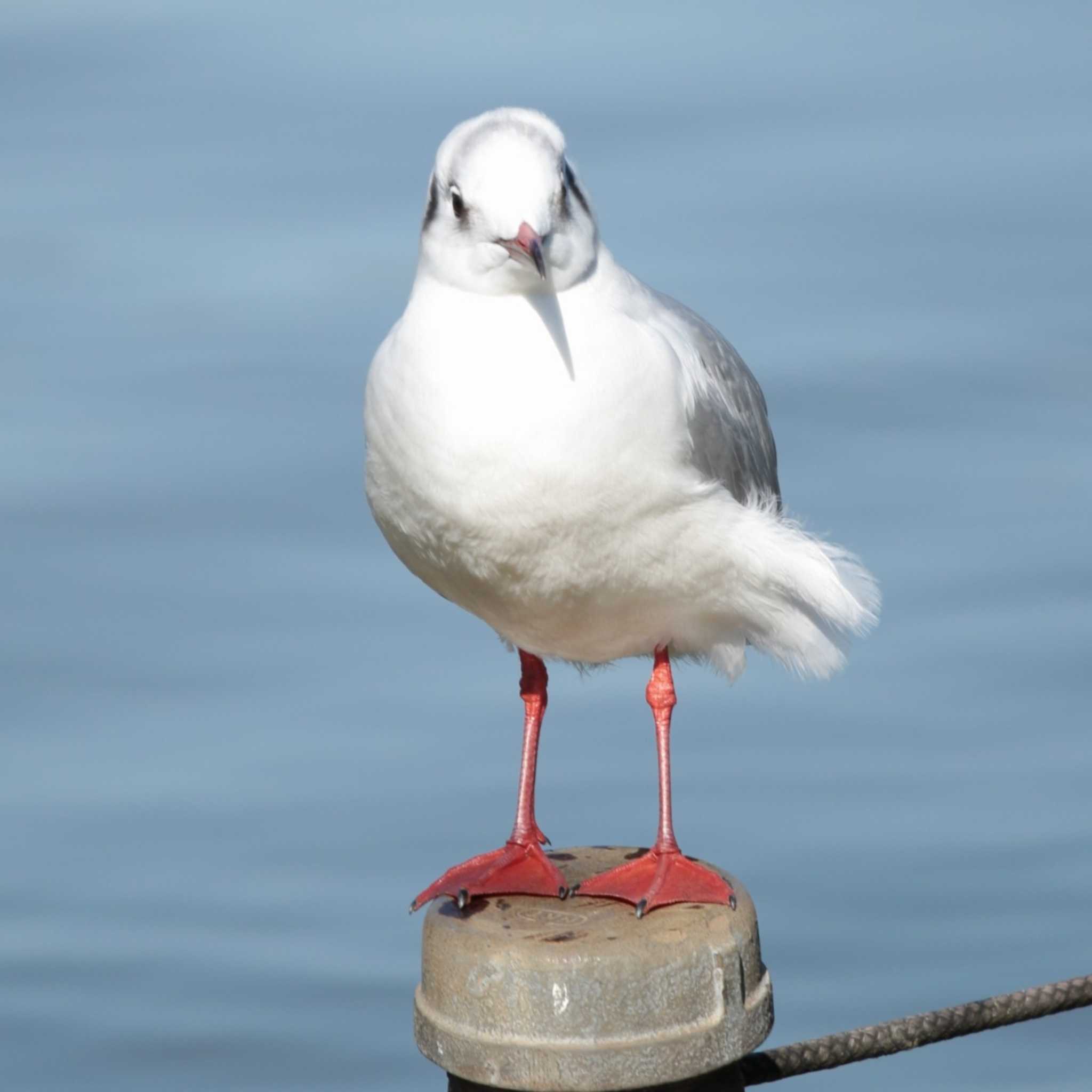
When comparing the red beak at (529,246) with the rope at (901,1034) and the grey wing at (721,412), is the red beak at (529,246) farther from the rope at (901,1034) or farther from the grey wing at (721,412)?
the rope at (901,1034)

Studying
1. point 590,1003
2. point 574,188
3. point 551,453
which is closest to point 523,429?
point 551,453

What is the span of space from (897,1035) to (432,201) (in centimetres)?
194

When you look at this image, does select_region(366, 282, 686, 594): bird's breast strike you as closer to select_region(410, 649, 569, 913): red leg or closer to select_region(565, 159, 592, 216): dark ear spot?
select_region(565, 159, 592, 216): dark ear spot

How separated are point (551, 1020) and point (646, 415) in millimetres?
1292

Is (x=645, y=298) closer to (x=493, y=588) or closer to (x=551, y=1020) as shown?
(x=493, y=588)

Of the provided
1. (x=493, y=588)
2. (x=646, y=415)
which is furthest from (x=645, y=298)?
(x=493, y=588)

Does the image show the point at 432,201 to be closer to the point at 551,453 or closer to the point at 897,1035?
the point at 551,453

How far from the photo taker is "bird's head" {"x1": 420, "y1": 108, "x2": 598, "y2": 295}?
172 inches

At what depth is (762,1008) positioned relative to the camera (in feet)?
13.6

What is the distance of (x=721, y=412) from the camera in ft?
16.4

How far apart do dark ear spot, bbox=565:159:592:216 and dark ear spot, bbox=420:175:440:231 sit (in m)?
0.27

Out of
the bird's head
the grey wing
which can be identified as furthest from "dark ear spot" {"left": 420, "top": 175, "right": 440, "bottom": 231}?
the grey wing

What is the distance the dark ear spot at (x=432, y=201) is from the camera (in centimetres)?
457

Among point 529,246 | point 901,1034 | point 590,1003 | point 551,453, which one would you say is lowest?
point 901,1034
